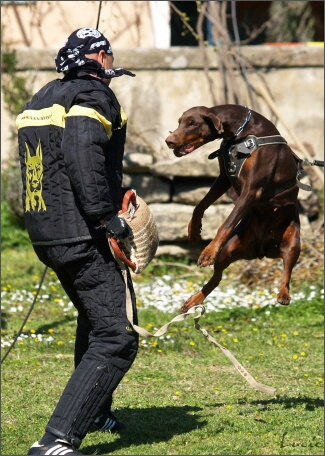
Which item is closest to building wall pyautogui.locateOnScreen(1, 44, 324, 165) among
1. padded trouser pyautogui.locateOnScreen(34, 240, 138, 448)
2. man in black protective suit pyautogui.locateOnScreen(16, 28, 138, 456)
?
man in black protective suit pyautogui.locateOnScreen(16, 28, 138, 456)

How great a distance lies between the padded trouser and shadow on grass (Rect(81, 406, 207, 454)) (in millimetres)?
396

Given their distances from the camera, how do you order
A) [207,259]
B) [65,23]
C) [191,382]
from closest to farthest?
1. [207,259]
2. [191,382]
3. [65,23]

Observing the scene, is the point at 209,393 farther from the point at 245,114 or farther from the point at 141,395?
the point at 245,114

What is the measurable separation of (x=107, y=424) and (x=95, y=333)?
0.78 metres

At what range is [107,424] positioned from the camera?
17.1 ft

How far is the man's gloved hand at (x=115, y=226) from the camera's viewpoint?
14.8 feet

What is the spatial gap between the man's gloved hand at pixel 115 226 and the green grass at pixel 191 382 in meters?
1.22

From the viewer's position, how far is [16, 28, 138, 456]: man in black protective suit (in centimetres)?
446

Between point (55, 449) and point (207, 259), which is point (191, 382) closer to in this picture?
point (207, 259)

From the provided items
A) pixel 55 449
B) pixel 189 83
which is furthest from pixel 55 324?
pixel 189 83

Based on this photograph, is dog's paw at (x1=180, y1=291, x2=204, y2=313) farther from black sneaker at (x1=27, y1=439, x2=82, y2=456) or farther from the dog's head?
black sneaker at (x1=27, y1=439, x2=82, y2=456)

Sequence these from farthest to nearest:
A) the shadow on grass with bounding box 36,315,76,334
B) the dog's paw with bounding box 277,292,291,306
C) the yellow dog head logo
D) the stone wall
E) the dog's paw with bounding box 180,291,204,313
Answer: the stone wall, the shadow on grass with bounding box 36,315,76,334, the dog's paw with bounding box 180,291,204,313, the dog's paw with bounding box 277,292,291,306, the yellow dog head logo

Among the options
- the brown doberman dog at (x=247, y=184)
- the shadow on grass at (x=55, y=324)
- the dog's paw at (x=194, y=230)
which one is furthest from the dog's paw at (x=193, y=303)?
the shadow on grass at (x=55, y=324)

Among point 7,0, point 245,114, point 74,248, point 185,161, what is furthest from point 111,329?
point 7,0
